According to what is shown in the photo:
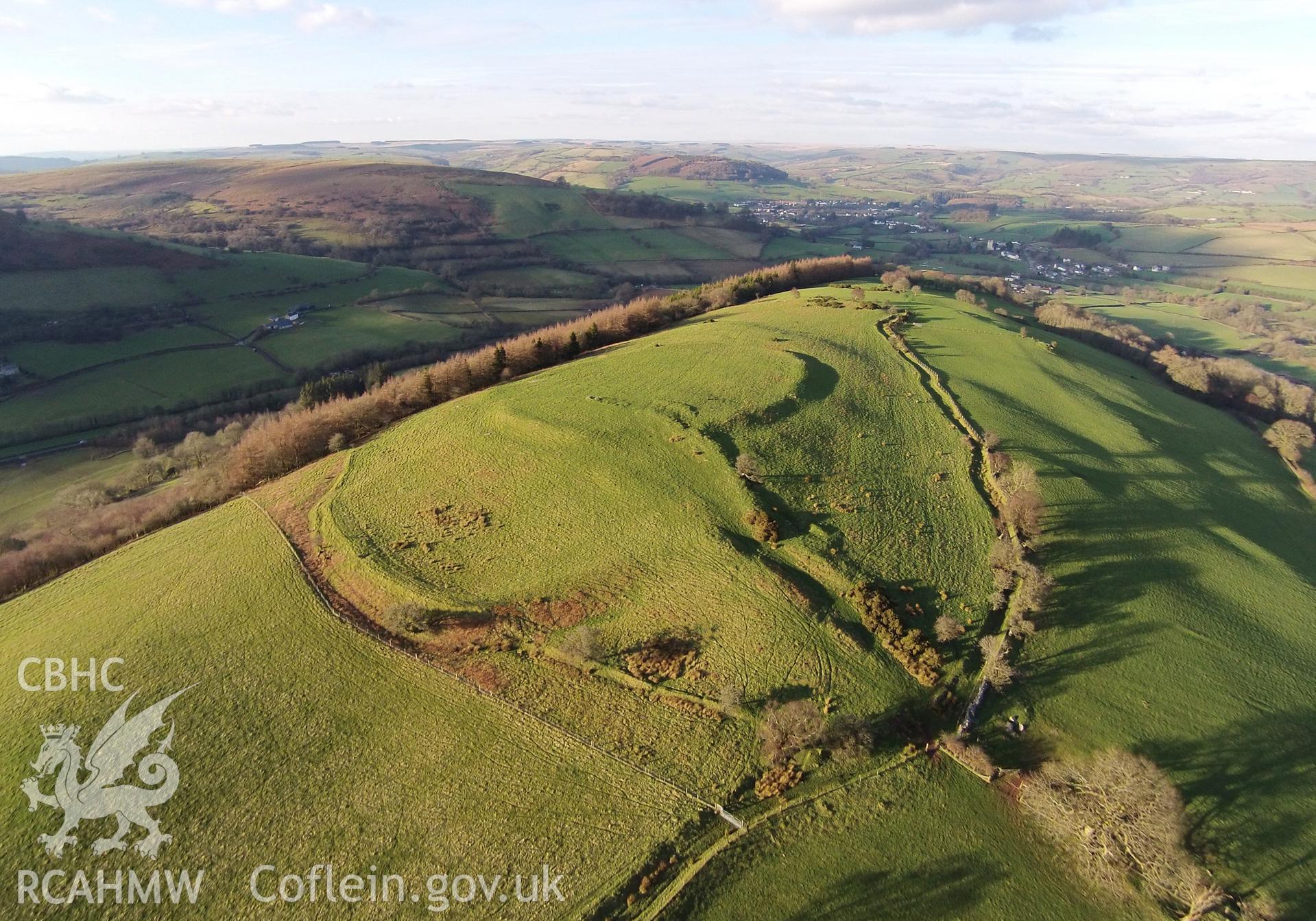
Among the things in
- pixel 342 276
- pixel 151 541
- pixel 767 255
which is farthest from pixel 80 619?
pixel 767 255

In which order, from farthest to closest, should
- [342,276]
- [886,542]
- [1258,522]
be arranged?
[342,276]
[1258,522]
[886,542]

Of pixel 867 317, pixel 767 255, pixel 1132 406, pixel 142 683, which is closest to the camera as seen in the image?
pixel 142 683

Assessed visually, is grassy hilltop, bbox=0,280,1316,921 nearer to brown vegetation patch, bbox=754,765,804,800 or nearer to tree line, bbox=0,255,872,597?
brown vegetation patch, bbox=754,765,804,800

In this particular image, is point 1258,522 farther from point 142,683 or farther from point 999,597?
point 142,683

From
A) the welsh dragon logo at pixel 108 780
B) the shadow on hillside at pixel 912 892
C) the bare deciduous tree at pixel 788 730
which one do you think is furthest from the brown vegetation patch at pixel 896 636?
the welsh dragon logo at pixel 108 780

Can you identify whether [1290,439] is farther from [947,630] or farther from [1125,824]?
[1125,824]

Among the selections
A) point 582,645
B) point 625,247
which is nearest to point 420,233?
point 625,247
